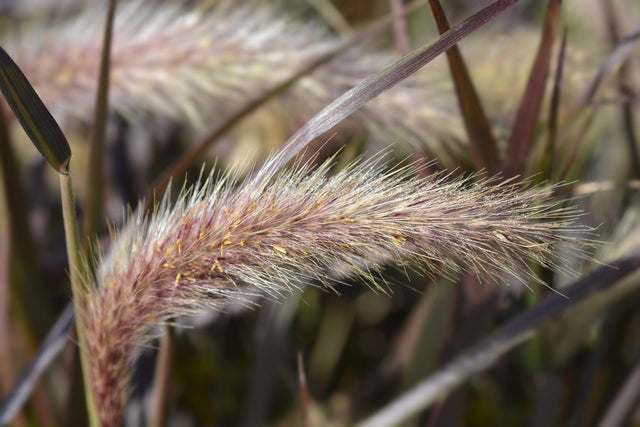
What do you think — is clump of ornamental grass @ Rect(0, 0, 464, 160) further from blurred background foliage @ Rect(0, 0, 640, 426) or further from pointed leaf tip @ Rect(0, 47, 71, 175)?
pointed leaf tip @ Rect(0, 47, 71, 175)

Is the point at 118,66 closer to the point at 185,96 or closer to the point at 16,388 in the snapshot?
the point at 185,96

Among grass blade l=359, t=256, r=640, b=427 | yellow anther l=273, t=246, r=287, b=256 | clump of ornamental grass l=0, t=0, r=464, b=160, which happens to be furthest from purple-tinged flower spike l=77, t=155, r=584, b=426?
clump of ornamental grass l=0, t=0, r=464, b=160

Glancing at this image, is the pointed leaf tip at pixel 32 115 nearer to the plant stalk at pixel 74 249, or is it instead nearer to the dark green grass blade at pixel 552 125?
the plant stalk at pixel 74 249

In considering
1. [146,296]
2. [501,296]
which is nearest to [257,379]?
[501,296]

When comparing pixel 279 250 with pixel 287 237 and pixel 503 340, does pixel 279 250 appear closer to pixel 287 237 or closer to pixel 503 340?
pixel 287 237

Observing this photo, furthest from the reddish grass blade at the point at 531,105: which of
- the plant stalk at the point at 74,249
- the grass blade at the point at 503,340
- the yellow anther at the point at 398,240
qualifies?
the plant stalk at the point at 74,249
